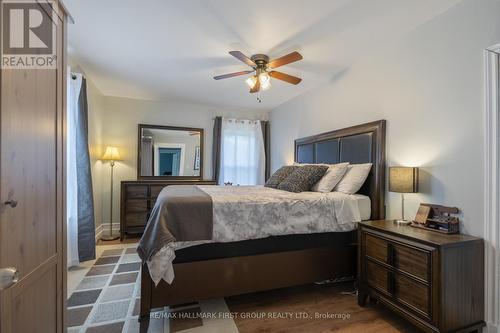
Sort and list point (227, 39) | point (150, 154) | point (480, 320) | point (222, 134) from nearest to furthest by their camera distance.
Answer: point (480, 320), point (227, 39), point (150, 154), point (222, 134)

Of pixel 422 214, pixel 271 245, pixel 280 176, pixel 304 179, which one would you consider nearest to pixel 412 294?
pixel 422 214

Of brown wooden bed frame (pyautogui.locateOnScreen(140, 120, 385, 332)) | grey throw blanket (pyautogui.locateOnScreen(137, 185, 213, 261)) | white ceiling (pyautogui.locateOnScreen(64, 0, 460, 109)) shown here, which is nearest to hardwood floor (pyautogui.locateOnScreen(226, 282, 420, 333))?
brown wooden bed frame (pyautogui.locateOnScreen(140, 120, 385, 332))

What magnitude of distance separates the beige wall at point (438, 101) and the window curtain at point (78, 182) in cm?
332

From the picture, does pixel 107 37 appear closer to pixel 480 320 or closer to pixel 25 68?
pixel 25 68

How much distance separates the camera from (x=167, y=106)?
469cm

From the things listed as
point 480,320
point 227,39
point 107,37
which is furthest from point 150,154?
point 480,320

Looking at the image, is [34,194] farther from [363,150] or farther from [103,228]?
[103,228]

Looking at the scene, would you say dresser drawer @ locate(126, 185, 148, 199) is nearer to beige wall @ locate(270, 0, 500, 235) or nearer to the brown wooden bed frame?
the brown wooden bed frame

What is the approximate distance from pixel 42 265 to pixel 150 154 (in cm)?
379

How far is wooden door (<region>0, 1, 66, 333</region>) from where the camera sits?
77 centimetres

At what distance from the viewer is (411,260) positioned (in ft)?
5.56

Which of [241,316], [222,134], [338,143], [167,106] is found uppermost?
[167,106]

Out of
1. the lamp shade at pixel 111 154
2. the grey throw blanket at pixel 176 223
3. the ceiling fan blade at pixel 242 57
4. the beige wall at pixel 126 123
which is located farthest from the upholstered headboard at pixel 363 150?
the lamp shade at pixel 111 154

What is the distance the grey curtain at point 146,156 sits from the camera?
4.50 meters
